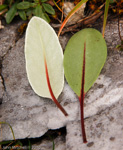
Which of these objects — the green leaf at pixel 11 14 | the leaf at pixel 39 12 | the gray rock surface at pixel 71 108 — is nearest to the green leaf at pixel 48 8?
the leaf at pixel 39 12

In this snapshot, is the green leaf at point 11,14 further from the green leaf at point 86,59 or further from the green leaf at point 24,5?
the green leaf at point 86,59

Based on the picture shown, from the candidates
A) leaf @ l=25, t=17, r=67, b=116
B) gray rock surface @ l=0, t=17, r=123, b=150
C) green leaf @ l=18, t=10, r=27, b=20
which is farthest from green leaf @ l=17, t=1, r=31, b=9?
gray rock surface @ l=0, t=17, r=123, b=150

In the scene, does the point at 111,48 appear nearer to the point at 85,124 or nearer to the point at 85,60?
the point at 85,60

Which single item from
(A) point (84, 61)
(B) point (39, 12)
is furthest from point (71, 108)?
(B) point (39, 12)

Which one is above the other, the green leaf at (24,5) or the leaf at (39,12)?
the green leaf at (24,5)

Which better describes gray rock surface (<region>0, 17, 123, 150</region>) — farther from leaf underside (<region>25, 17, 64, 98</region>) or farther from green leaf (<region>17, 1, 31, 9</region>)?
green leaf (<region>17, 1, 31, 9</region>)
